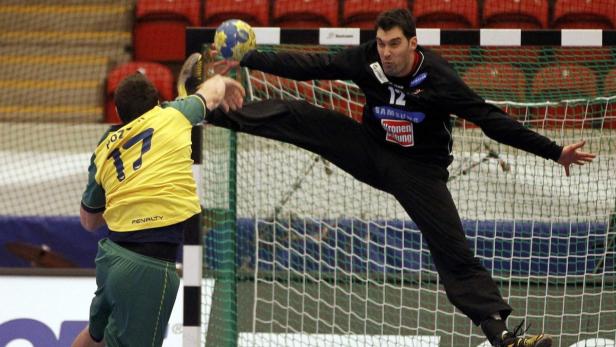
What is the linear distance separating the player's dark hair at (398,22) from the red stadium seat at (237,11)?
6.43 m

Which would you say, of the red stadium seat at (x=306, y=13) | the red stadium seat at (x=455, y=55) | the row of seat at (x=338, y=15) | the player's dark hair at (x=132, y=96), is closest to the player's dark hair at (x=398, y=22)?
the red stadium seat at (x=455, y=55)

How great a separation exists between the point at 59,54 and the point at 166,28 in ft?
4.90

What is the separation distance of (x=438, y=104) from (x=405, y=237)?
7.85ft

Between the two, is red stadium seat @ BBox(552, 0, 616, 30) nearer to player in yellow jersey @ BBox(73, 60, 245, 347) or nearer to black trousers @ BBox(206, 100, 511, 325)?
black trousers @ BBox(206, 100, 511, 325)

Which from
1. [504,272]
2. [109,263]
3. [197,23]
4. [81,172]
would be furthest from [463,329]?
[197,23]

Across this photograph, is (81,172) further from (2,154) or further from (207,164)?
(207,164)

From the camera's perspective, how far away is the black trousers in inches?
240

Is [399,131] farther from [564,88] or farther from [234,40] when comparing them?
[564,88]

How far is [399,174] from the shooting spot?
6.26 metres

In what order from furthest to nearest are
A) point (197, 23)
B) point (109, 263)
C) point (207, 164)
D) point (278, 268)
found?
1. point (197, 23)
2. point (278, 268)
3. point (207, 164)
4. point (109, 263)

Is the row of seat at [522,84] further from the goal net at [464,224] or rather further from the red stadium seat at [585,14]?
the red stadium seat at [585,14]

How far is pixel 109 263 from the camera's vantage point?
5.58 metres

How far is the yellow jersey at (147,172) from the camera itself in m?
5.55

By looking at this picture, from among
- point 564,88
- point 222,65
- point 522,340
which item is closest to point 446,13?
point 564,88
